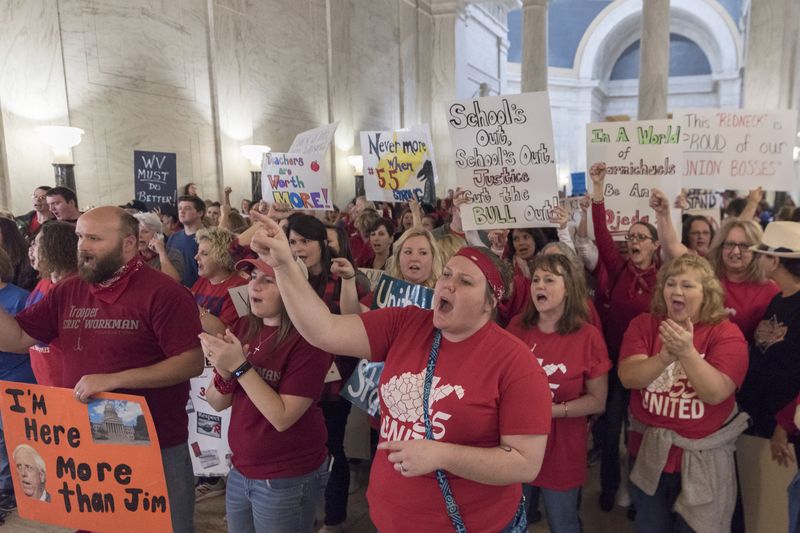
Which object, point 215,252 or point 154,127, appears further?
point 154,127

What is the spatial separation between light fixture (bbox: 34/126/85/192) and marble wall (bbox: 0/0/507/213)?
252 mm

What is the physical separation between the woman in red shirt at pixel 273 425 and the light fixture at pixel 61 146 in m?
6.34

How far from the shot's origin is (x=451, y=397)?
188cm

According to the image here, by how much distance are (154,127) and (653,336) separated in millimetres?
8697

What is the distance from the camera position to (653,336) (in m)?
2.93

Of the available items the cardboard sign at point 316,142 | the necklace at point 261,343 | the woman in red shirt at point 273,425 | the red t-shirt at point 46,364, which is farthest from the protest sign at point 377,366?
the cardboard sign at point 316,142

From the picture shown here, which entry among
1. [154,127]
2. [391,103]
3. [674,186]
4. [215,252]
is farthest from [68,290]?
[391,103]

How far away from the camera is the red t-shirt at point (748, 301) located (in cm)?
340

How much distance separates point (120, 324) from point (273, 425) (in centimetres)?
83

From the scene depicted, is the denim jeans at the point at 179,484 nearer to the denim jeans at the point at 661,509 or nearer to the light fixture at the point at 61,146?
the denim jeans at the point at 661,509

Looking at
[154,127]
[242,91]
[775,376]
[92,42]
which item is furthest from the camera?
[242,91]

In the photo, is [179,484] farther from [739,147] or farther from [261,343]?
[739,147]

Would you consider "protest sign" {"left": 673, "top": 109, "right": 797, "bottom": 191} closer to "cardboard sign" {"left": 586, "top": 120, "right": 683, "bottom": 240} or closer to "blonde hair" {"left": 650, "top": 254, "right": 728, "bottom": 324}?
"cardboard sign" {"left": 586, "top": 120, "right": 683, "bottom": 240}

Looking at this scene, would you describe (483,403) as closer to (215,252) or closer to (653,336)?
(653,336)
